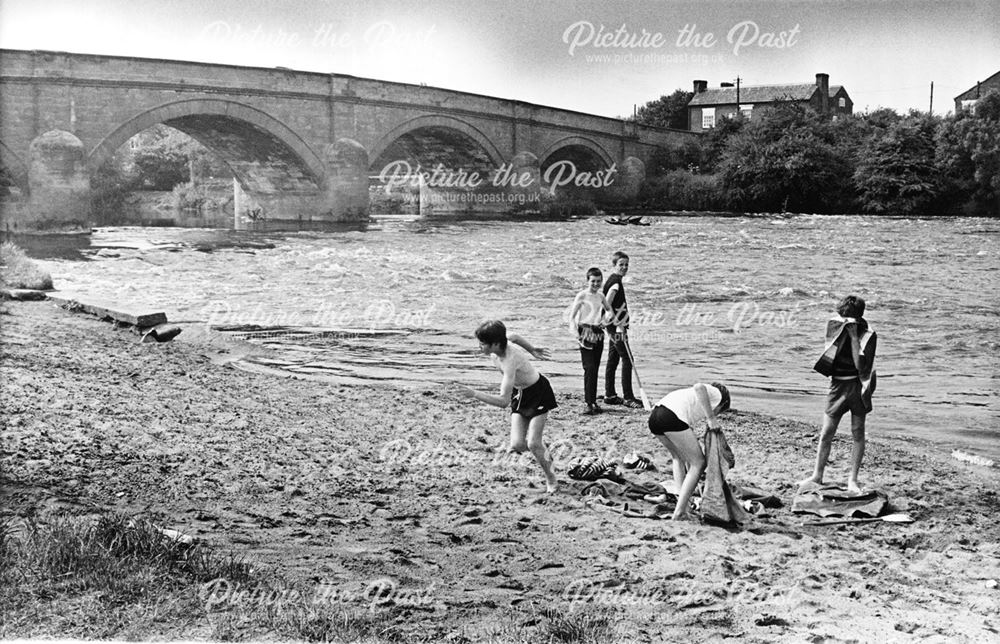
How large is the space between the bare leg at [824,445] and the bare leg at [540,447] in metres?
1.61

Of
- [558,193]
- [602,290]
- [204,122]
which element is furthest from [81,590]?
[558,193]

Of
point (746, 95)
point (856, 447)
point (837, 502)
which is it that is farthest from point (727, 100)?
point (837, 502)

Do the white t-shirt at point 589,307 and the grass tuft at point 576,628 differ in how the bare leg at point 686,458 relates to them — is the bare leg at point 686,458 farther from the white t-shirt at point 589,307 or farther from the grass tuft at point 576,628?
the white t-shirt at point 589,307

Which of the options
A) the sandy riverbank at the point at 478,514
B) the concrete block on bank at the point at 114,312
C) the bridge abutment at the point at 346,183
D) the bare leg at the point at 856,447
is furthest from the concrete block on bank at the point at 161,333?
the bridge abutment at the point at 346,183

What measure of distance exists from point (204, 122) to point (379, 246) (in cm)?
1080

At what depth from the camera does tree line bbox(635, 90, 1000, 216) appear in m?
26.2

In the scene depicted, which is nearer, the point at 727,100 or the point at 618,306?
the point at 618,306

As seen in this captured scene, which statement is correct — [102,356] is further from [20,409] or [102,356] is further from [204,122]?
[204,122]

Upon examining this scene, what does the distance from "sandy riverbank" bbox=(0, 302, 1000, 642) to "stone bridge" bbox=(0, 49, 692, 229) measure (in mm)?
16912

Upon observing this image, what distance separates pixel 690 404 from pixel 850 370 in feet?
3.58

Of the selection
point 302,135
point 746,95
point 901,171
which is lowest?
point 901,171

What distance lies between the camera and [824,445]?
582cm

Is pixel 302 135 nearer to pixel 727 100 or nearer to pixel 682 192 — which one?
pixel 682 192

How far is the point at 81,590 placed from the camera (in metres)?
3.67
